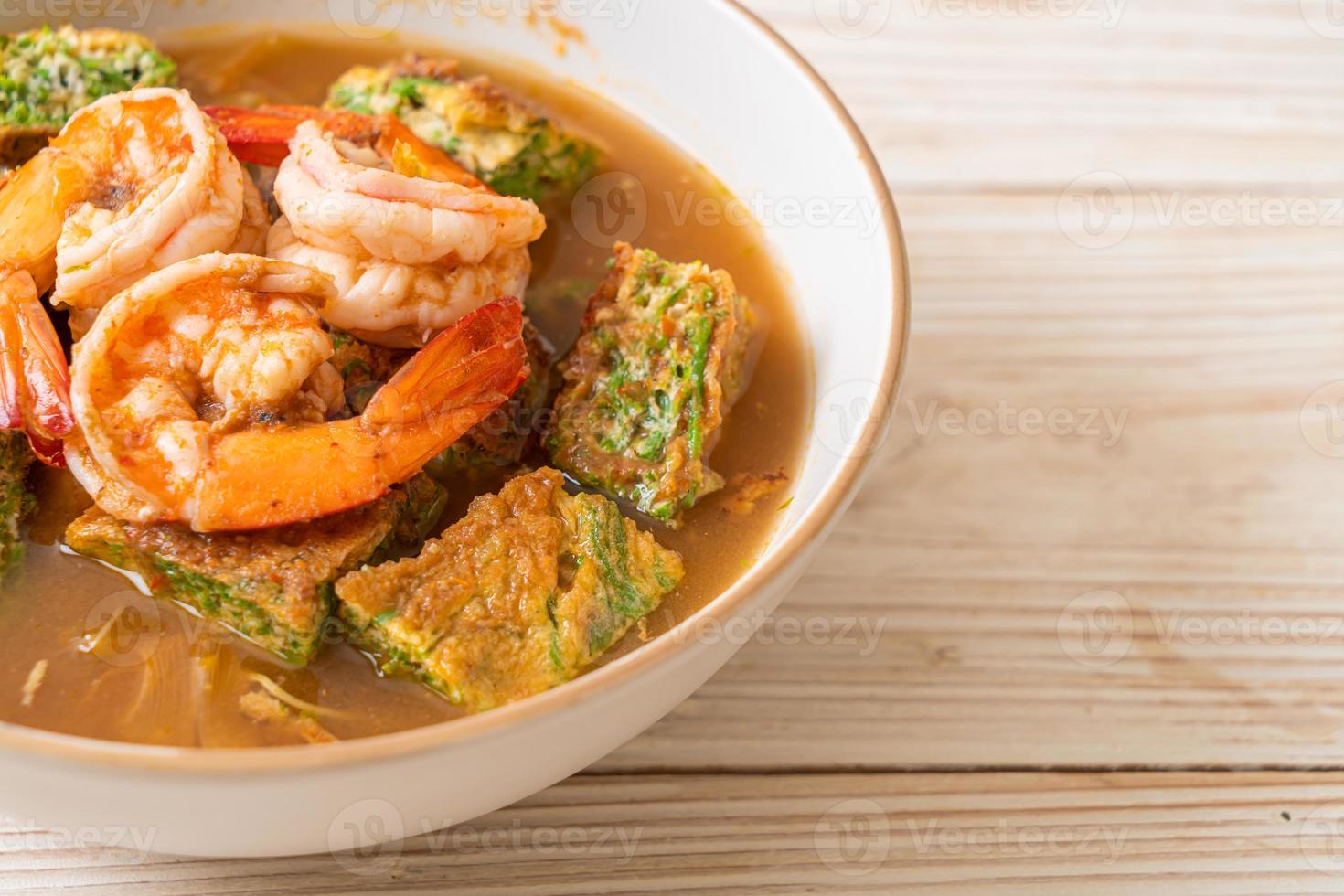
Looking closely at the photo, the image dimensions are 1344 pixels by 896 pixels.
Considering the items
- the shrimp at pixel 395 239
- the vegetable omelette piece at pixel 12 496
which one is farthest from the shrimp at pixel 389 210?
the vegetable omelette piece at pixel 12 496

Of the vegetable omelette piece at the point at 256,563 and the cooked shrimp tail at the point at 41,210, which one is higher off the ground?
the cooked shrimp tail at the point at 41,210

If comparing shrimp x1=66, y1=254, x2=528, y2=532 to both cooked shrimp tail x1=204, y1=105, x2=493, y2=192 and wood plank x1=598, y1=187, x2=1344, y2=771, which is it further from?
wood plank x1=598, y1=187, x2=1344, y2=771

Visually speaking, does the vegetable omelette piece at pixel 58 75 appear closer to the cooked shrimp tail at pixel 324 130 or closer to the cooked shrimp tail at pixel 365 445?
the cooked shrimp tail at pixel 324 130

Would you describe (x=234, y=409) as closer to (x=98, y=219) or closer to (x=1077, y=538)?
(x=98, y=219)

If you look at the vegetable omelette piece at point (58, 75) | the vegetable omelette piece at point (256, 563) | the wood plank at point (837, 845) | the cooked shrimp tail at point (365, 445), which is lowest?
the wood plank at point (837, 845)

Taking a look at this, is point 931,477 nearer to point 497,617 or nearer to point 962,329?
point 962,329

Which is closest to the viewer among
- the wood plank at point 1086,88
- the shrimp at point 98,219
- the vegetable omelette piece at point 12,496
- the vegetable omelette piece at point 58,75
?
the shrimp at point 98,219

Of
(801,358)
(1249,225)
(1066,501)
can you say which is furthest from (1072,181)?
(801,358)
